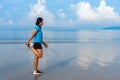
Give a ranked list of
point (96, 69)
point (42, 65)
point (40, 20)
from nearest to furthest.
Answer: point (40, 20) < point (96, 69) < point (42, 65)

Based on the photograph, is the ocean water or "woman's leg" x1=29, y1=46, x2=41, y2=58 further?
the ocean water

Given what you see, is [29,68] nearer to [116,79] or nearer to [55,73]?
[55,73]

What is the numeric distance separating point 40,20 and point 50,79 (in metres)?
2.03

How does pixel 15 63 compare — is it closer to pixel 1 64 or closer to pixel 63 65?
pixel 1 64

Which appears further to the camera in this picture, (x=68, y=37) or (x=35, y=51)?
(x=68, y=37)

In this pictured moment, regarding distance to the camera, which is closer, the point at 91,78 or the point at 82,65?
the point at 91,78

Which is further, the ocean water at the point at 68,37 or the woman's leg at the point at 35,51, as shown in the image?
the ocean water at the point at 68,37

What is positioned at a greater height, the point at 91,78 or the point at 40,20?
the point at 40,20

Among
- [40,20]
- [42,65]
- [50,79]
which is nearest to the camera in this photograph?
[50,79]

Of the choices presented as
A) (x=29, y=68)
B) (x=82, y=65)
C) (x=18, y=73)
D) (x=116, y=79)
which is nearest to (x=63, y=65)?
(x=82, y=65)

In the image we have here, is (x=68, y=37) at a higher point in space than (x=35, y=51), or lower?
higher

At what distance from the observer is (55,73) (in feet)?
39.6

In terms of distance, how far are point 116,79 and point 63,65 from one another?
154 inches

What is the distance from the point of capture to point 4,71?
12.3 metres
